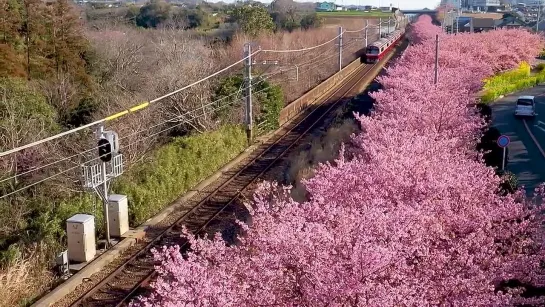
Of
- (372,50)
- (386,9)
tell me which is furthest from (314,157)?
(386,9)

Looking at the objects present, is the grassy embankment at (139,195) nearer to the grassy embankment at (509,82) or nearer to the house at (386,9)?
the grassy embankment at (509,82)

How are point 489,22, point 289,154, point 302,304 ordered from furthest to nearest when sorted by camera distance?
point 489,22 < point 289,154 < point 302,304

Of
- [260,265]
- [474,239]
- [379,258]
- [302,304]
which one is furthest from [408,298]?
[474,239]

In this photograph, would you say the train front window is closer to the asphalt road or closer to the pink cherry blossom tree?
the asphalt road

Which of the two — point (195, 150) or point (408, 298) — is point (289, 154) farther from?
point (408, 298)

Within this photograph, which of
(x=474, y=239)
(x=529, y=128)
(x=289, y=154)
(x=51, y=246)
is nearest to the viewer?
(x=474, y=239)

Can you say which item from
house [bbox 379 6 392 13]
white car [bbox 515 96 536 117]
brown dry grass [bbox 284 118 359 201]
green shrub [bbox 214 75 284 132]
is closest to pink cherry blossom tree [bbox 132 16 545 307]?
brown dry grass [bbox 284 118 359 201]

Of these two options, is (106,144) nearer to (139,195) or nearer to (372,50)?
(139,195)
